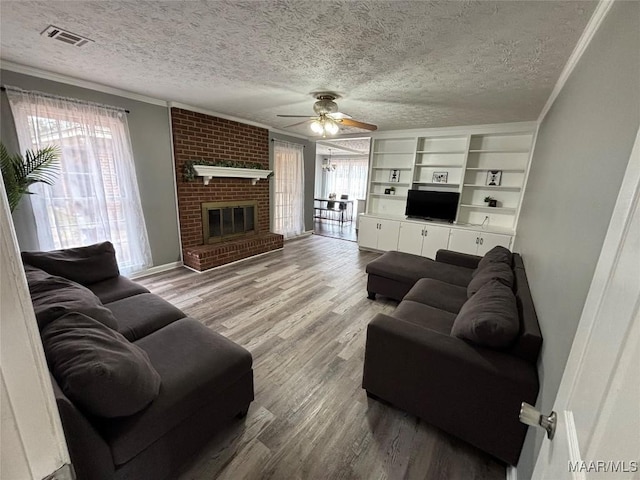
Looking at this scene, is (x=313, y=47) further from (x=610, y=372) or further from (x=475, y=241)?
(x=475, y=241)

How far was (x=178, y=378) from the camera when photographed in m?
1.37

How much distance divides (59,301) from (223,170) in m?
3.26

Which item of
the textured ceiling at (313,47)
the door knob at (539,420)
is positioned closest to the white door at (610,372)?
the door knob at (539,420)

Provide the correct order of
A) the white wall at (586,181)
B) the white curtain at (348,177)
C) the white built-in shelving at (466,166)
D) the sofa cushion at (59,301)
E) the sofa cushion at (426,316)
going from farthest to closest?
1. the white curtain at (348,177)
2. the white built-in shelving at (466,166)
3. the sofa cushion at (426,316)
4. the sofa cushion at (59,301)
5. the white wall at (586,181)

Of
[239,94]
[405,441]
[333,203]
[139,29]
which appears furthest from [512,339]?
[333,203]

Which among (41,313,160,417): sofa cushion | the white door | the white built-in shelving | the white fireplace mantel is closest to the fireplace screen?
the white fireplace mantel

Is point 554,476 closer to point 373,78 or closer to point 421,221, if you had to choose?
point 373,78

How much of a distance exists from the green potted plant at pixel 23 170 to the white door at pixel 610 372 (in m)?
3.58

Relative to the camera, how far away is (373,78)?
98.9 inches

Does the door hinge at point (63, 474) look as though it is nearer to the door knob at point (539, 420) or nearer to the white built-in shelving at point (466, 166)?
the door knob at point (539, 420)

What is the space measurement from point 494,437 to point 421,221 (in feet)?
12.5

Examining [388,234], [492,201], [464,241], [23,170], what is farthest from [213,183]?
[492,201]

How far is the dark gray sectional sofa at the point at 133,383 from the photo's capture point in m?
1.02

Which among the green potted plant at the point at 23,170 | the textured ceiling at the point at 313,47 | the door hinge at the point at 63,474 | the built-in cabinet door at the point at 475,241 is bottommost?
the built-in cabinet door at the point at 475,241
